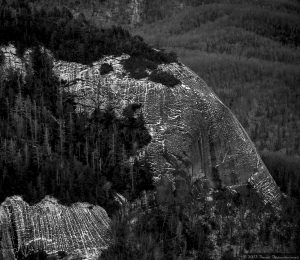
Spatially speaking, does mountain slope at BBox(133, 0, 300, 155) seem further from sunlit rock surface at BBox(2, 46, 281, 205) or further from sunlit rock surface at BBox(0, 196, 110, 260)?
sunlit rock surface at BBox(0, 196, 110, 260)

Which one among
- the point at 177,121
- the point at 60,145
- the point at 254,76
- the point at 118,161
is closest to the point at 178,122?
the point at 177,121

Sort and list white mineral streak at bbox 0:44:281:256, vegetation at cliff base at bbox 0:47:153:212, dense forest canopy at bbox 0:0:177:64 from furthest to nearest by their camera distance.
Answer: dense forest canopy at bbox 0:0:177:64 < white mineral streak at bbox 0:44:281:256 < vegetation at cliff base at bbox 0:47:153:212

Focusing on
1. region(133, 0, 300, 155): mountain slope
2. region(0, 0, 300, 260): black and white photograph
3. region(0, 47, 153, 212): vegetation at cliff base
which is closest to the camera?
region(0, 0, 300, 260): black and white photograph

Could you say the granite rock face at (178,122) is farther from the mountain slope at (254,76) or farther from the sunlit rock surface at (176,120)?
the mountain slope at (254,76)

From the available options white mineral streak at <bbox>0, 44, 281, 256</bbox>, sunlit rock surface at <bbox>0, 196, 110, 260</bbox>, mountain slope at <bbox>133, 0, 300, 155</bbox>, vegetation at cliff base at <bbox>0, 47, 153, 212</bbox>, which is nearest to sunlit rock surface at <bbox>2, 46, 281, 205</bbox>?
white mineral streak at <bbox>0, 44, 281, 256</bbox>

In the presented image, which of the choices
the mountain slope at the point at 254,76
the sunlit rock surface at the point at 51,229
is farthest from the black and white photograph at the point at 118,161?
the mountain slope at the point at 254,76

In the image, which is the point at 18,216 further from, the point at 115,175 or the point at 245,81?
the point at 245,81
